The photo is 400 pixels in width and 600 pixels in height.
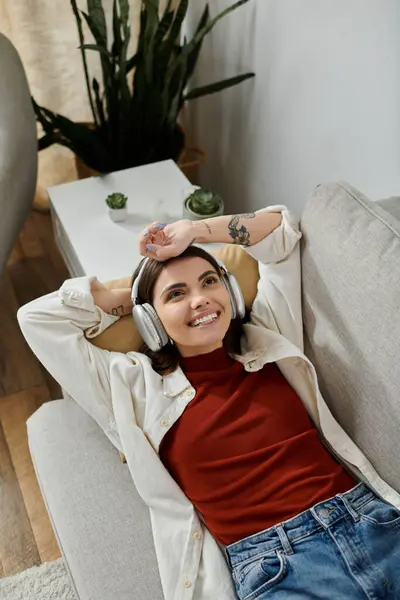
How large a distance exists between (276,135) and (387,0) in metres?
0.68

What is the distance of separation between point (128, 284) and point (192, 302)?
0.24 meters

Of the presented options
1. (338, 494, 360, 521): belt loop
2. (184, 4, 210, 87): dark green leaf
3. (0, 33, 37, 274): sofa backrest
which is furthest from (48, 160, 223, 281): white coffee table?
(338, 494, 360, 521): belt loop

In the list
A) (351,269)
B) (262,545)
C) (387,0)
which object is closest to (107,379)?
(262,545)

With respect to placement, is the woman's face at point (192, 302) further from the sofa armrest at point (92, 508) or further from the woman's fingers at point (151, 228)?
the sofa armrest at point (92, 508)

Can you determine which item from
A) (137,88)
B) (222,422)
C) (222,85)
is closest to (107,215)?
(137,88)

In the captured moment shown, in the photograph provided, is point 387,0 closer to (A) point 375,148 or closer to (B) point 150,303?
(A) point 375,148

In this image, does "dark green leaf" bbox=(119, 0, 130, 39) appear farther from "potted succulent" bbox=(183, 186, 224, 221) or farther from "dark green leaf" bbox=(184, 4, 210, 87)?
"potted succulent" bbox=(183, 186, 224, 221)

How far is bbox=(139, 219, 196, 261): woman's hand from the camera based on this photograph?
132 cm

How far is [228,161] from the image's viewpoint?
8.13 feet

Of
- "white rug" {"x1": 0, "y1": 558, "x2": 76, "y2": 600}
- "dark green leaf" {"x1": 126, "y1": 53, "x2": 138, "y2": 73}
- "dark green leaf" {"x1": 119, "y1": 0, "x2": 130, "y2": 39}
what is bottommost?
"white rug" {"x1": 0, "y1": 558, "x2": 76, "y2": 600}

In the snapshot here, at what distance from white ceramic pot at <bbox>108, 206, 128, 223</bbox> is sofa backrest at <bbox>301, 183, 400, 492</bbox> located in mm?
634

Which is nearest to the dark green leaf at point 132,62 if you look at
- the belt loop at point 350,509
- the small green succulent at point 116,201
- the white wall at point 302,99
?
the white wall at point 302,99

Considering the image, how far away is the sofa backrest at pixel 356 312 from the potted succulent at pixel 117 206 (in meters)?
0.63

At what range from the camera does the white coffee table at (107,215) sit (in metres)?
1.77
